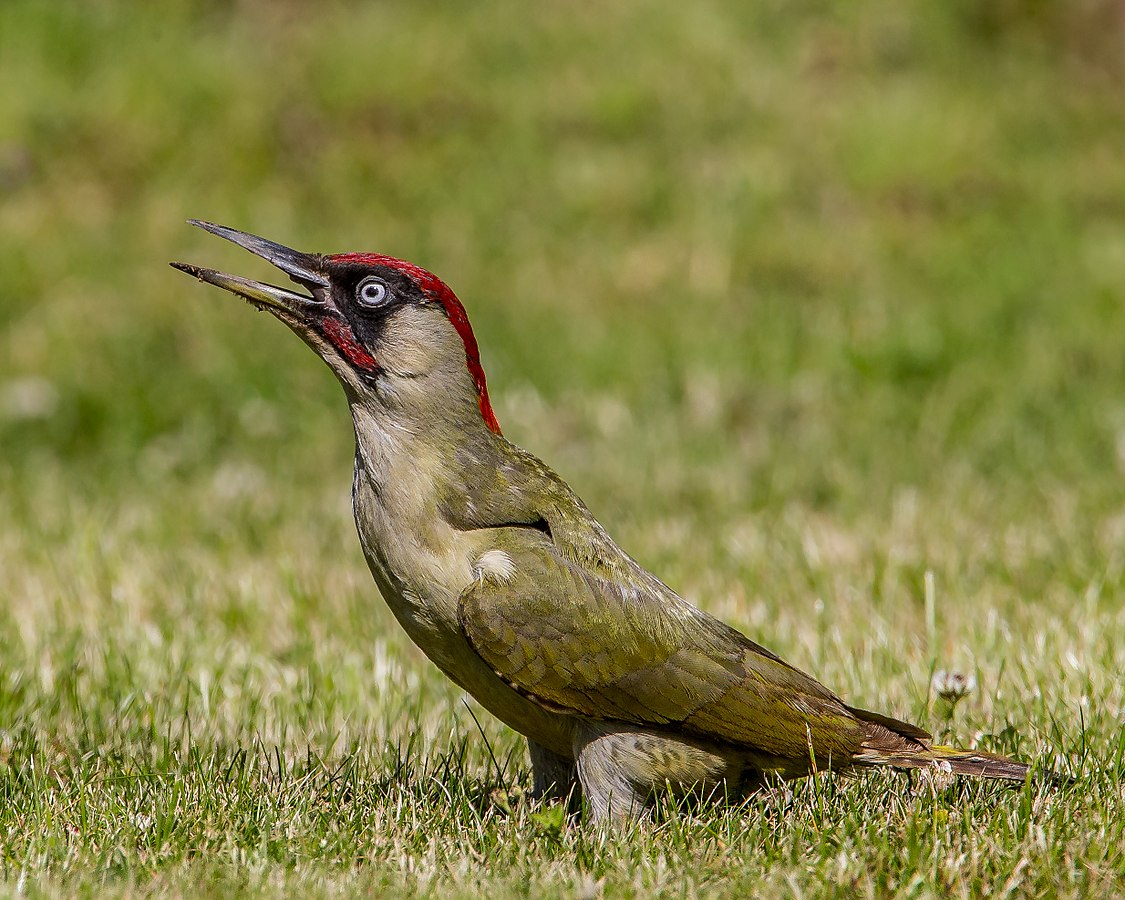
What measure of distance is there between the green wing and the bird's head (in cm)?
41

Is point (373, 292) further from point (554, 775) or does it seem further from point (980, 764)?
point (980, 764)

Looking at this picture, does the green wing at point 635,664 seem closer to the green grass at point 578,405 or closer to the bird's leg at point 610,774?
the bird's leg at point 610,774

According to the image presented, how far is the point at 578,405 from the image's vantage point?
24.4 feet

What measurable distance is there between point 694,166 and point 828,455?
3.57 metres

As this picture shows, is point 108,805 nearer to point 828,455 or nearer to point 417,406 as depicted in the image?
point 417,406

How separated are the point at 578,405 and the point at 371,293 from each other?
4.06 metres

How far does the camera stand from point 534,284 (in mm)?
8680

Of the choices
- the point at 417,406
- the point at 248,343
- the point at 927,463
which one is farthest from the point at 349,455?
the point at 417,406

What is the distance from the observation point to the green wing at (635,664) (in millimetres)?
3193

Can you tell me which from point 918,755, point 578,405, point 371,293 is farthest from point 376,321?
point 578,405

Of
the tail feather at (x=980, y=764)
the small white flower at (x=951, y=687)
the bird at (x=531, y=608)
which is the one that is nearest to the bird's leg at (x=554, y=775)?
the bird at (x=531, y=608)

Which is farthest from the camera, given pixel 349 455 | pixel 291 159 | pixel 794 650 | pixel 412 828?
pixel 291 159

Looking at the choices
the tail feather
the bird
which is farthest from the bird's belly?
the tail feather

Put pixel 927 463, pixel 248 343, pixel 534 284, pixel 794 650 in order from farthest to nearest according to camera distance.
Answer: pixel 534 284, pixel 248 343, pixel 927 463, pixel 794 650
